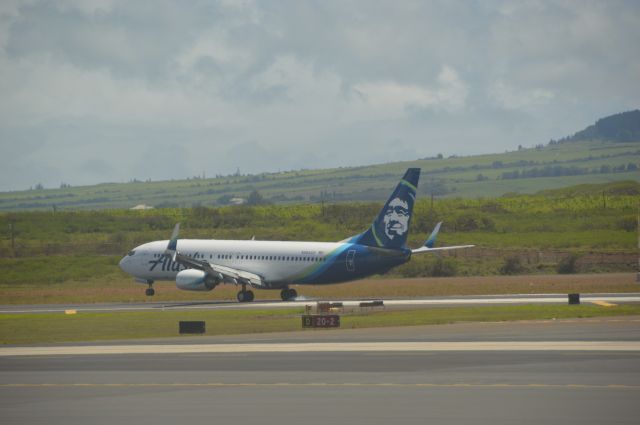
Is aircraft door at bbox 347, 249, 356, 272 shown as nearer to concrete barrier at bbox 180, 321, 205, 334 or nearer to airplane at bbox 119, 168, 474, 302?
airplane at bbox 119, 168, 474, 302

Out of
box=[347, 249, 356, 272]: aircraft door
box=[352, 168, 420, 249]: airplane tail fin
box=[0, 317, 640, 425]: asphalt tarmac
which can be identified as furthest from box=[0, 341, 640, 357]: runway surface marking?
box=[347, 249, 356, 272]: aircraft door

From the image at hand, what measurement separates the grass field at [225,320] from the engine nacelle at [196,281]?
36.3 ft

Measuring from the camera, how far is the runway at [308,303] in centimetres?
6800

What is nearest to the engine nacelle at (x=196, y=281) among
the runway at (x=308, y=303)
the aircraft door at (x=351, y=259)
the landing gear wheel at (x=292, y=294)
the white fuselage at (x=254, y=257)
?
the runway at (x=308, y=303)

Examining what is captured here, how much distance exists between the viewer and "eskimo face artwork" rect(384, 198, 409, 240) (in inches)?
2876

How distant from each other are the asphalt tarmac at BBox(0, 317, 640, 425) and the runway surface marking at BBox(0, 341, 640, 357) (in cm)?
41

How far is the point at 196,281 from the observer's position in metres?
77.5

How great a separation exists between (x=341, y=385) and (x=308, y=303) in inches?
1646

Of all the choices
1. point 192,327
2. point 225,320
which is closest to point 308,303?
point 225,320

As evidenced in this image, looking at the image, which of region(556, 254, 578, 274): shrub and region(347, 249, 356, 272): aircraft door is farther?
region(556, 254, 578, 274): shrub

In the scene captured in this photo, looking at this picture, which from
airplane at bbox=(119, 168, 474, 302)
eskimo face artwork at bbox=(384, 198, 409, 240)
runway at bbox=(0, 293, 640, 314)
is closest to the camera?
runway at bbox=(0, 293, 640, 314)

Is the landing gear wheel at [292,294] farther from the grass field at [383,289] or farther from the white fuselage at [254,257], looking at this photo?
the grass field at [383,289]

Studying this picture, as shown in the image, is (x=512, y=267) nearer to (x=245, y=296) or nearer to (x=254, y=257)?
(x=254, y=257)

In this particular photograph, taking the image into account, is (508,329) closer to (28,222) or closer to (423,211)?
(423,211)
